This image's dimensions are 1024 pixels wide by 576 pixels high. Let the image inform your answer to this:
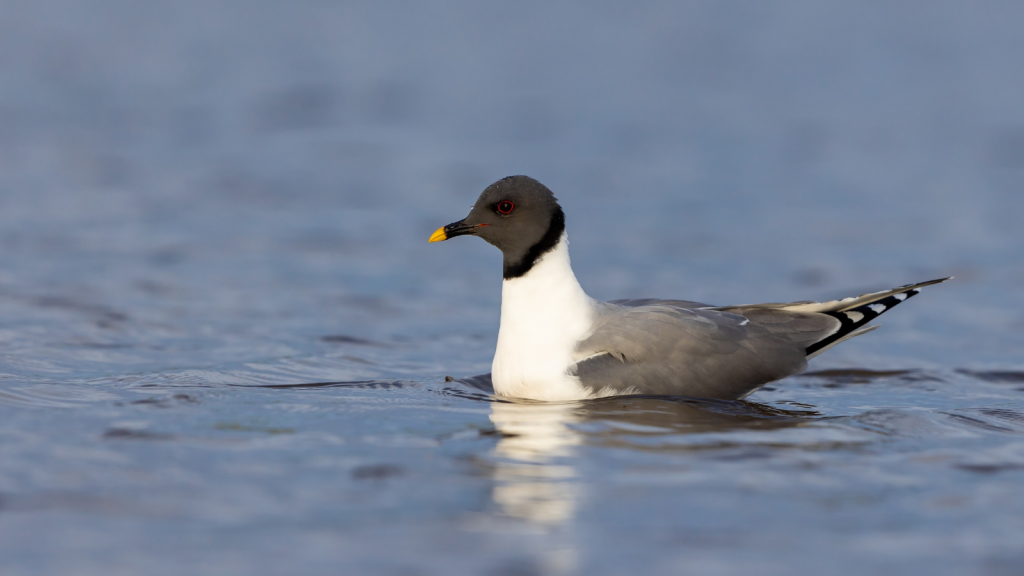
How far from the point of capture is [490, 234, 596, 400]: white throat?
7.15 metres

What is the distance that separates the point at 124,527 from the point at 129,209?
10.0m

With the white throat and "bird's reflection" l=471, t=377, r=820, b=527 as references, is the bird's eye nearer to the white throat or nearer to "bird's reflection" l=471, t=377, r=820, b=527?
the white throat

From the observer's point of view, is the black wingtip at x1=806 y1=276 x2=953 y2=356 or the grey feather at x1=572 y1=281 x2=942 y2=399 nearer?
the grey feather at x1=572 y1=281 x2=942 y2=399

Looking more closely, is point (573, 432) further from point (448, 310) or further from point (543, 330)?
point (448, 310)

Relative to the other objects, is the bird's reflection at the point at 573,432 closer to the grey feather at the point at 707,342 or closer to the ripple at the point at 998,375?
the grey feather at the point at 707,342

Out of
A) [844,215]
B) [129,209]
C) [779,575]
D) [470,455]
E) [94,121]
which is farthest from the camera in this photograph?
[94,121]

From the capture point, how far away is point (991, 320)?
1074cm

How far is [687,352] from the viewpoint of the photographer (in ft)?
24.1

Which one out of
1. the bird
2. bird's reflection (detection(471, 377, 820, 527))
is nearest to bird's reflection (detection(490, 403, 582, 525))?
bird's reflection (detection(471, 377, 820, 527))

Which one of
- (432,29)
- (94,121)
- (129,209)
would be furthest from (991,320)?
(432,29)

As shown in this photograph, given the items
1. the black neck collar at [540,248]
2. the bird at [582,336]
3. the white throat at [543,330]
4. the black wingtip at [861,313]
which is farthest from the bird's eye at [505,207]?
the black wingtip at [861,313]

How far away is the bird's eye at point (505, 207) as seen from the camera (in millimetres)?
7527

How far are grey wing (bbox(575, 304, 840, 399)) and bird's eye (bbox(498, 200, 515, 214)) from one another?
0.90 m

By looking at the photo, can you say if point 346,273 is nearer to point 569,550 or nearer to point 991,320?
point 991,320
